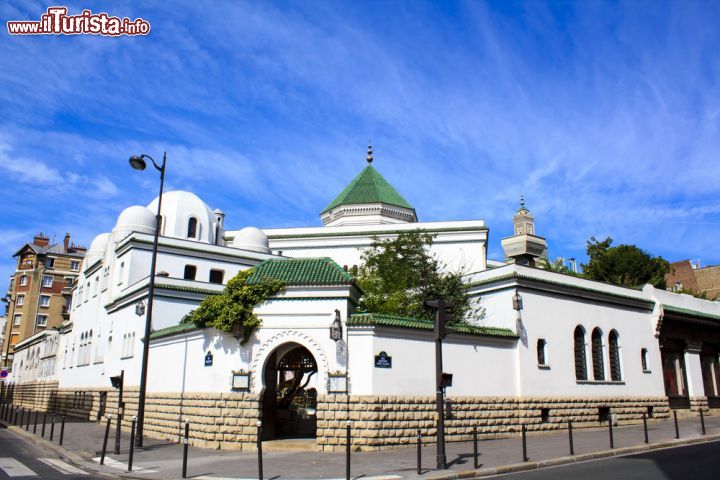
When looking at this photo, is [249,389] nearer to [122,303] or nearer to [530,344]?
[530,344]

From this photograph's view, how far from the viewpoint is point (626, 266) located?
161 feet

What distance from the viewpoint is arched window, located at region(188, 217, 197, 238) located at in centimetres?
3841

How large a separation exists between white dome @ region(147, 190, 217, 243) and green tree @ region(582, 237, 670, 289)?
3186cm

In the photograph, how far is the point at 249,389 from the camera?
57.5ft

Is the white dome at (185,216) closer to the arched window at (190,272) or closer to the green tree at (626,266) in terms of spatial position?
the arched window at (190,272)

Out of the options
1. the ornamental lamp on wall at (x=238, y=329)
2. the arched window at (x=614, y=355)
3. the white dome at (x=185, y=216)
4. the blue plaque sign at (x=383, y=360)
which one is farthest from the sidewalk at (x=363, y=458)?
the white dome at (x=185, y=216)

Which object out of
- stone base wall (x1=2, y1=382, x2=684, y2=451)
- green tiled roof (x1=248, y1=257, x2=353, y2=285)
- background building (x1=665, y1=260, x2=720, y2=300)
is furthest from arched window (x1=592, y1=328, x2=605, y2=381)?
background building (x1=665, y1=260, x2=720, y2=300)

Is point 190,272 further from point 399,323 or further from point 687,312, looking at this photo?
point 687,312

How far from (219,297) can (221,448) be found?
4731mm

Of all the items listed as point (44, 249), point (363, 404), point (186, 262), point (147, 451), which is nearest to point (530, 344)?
point (363, 404)

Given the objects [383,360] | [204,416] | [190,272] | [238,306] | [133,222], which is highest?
[133,222]

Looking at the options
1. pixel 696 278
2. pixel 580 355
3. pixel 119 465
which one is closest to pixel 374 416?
pixel 119 465

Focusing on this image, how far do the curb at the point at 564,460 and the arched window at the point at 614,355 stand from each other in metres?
7.04

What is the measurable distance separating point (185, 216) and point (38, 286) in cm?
4961
